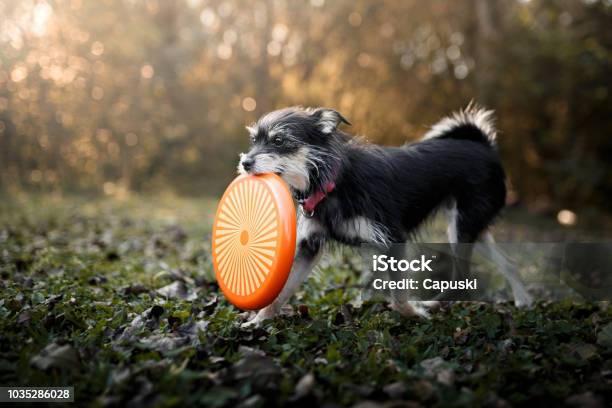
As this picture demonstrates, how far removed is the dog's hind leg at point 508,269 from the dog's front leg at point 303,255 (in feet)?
6.18

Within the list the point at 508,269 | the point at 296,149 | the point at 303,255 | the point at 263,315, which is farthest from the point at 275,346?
the point at 508,269

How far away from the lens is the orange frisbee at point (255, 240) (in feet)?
10.6

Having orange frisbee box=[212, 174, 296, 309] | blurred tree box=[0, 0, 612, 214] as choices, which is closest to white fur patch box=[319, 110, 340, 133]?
orange frisbee box=[212, 174, 296, 309]

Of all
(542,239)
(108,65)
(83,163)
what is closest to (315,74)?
(108,65)

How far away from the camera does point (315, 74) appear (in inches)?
614

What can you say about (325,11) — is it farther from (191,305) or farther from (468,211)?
(191,305)

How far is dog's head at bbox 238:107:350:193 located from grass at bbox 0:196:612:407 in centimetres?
98

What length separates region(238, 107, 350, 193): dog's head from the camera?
3586 mm

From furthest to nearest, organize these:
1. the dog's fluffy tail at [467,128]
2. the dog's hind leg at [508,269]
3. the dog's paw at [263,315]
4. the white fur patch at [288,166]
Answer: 1. the dog's fluffy tail at [467,128]
2. the dog's hind leg at [508,269]
3. the white fur patch at [288,166]
4. the dog's paw at [263,315]

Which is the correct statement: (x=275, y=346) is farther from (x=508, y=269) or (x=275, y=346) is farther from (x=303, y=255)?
(x=508, y=269)

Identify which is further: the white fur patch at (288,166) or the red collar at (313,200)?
the red collar at (313,200)

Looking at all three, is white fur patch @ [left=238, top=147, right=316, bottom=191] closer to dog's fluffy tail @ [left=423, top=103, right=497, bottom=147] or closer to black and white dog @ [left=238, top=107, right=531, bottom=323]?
black and white dog @ [left=238, top=107, right=531, bottom=323]

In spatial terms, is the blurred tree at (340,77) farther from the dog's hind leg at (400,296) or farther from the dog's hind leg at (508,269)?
the dog's hind leg at (400,296)

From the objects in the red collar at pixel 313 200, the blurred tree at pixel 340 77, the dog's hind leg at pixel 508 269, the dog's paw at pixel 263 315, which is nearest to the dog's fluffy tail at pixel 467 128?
the dog's hind leg at pixel 508 269
